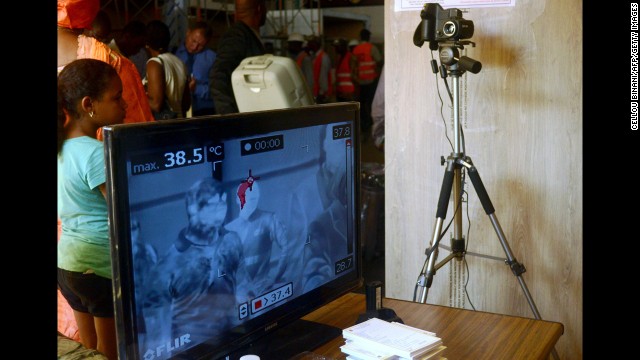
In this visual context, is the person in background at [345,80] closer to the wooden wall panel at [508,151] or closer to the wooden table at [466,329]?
the wooden wall panel at [508,151]

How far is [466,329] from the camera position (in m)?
1.45

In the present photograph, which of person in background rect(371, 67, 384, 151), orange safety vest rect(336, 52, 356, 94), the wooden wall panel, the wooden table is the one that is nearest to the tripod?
the wooden wall panel

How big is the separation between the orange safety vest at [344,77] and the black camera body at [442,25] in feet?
27.4

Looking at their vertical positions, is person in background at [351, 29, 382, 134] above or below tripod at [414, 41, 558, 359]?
above

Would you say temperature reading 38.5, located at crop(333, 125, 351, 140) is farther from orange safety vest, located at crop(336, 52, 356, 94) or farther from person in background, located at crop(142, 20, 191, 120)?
orange safety vest, located at crop(336, 52, 356, 94)

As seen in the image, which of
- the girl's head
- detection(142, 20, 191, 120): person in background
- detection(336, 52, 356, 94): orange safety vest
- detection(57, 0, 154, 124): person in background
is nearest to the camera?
the girl's head

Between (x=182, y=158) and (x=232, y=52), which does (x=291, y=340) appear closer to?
(x=182, y=158)

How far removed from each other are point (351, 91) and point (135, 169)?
33.2ft

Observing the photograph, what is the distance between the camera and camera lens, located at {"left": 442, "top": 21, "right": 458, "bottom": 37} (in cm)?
258

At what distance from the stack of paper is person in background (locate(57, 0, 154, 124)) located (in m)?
1.48

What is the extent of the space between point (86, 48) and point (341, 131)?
1360 mm

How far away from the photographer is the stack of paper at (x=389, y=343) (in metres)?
1.17

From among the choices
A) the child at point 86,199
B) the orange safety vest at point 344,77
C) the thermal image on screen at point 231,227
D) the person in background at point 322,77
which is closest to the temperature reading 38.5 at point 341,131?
the thermal image on screen at point 231,227
